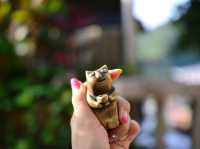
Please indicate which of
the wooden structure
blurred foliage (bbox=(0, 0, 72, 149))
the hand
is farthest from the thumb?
blurred foliage (bbox=(0, 0, 72, 149))

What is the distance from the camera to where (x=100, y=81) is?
3.99ft

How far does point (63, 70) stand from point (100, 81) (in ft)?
11.7

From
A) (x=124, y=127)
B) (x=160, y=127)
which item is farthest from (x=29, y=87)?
(x=124, y=127)

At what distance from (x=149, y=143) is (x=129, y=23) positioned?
1354 millimetres

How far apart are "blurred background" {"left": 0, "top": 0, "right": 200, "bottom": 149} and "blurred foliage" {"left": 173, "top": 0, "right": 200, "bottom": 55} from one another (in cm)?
2

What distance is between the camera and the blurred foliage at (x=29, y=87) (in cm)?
439

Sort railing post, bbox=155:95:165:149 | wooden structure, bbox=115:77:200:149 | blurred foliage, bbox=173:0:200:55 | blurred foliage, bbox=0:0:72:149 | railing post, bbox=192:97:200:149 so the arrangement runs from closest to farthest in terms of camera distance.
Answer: wooden structure, bbox=115:77:200:149
railing post, bbox=192:97:200:149
railing post, bbox=155:95:165:149
blurred foliage, bbox=0:0:72:149
blurred foliage, bbox=173:0:200:55

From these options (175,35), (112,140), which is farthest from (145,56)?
(112,140)

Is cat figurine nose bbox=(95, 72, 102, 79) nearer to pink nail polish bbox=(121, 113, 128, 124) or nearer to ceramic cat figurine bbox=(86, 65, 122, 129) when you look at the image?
ceramic cat figurine bbox=(86, 65, 122, 129)

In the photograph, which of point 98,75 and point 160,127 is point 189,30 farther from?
point 98,75

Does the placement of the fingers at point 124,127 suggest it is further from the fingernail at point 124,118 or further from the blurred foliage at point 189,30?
the blurred foliage at point 189,30

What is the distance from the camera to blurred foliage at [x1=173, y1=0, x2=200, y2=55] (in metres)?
6.14

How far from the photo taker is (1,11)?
4539 mm

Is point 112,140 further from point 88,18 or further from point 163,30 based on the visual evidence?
point 163,30
